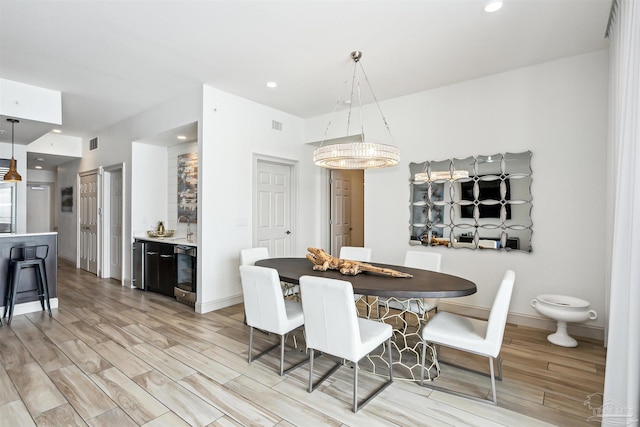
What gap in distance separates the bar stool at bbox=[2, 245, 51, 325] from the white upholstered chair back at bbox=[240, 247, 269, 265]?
8.40 feet

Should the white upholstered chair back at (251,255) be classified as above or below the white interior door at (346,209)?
below

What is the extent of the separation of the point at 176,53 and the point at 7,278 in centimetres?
342

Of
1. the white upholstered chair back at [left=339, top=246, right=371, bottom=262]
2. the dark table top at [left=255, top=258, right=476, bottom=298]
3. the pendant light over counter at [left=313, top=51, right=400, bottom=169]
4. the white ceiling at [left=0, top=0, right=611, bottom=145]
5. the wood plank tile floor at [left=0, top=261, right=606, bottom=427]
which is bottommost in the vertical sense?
the wood plank tile floor at [left=0, top=261, right=606, bottom=427]

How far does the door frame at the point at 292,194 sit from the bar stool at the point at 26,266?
102 inches

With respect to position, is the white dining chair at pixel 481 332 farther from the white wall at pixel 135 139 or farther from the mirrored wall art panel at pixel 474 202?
the white wall at pixel 135 139

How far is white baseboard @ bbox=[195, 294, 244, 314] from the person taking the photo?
4066 mm

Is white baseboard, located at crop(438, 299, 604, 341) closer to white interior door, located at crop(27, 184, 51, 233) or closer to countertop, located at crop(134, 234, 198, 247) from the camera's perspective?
countertop, located at crop(134, 234, 198, 247)

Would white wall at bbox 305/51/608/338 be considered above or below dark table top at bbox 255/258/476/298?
above

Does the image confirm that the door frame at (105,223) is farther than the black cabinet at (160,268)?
Yes

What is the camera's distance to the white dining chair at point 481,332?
2.07m


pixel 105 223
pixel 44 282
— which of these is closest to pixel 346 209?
pixel 105 223

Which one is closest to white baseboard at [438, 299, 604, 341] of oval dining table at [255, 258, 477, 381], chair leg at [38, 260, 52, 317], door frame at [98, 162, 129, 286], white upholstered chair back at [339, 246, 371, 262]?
oval dining table at [255, 258, 477, 381]

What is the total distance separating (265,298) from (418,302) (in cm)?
138

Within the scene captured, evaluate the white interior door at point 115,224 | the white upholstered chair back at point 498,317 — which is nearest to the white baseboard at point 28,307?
the white interior door at point 115,224
